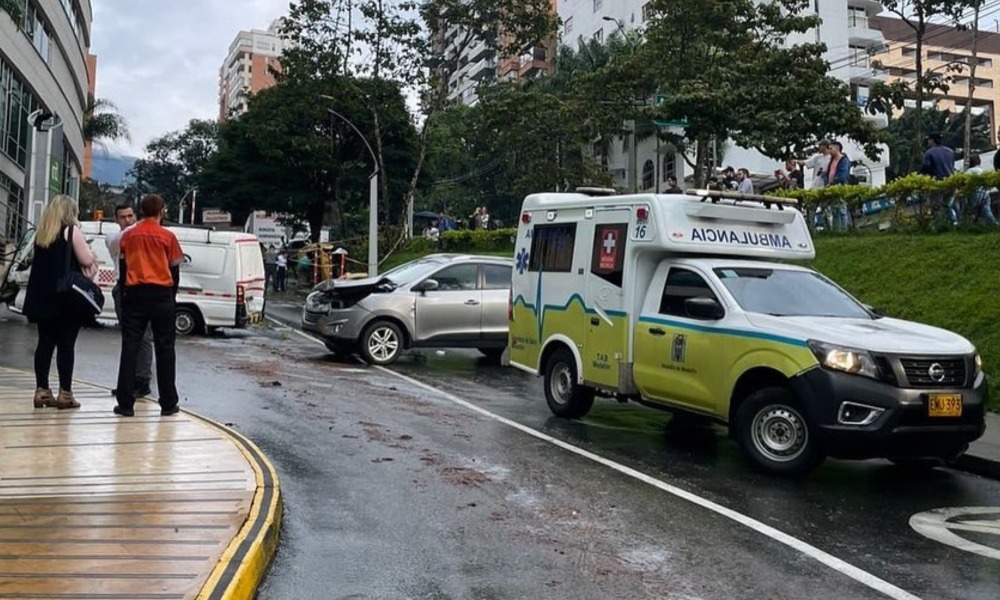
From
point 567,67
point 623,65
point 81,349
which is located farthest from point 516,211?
point 81,349

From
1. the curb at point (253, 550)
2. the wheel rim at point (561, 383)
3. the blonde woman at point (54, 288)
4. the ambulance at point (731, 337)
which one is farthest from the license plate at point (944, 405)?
the blonde woman at point (54, 288)

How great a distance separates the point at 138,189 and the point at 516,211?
58.3 m

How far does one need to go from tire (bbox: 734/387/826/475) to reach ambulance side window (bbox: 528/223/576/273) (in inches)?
119

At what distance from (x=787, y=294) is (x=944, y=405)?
1.75m

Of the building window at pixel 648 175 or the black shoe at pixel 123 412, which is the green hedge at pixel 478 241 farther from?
the black shoe at pixel 123 412

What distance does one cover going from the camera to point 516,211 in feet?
211

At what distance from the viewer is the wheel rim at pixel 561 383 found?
398 inches

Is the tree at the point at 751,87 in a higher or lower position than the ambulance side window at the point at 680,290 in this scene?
higher

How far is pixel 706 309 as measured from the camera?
817cm

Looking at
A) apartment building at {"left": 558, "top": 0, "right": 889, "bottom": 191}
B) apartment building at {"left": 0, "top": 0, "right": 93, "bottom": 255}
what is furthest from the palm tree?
apartment building at {"left": 558, "top": 0, "right": 889, "bottom": 191}

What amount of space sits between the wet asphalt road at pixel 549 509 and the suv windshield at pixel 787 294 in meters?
1.38

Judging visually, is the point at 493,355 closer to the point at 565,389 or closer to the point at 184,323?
the point at 565,389

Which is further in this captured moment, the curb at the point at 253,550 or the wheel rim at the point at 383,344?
the wheel rim at the point at 383,344

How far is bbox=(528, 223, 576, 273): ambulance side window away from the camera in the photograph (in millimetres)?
10258
